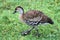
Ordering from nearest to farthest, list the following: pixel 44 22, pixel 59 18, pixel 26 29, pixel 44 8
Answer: pixel 44 22, pixel 26 29, pixel 59 18, pixel 44 8

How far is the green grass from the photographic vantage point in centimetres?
820

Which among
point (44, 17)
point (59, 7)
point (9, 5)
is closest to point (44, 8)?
point (59, 7)

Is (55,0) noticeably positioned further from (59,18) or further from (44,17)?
(44,17)

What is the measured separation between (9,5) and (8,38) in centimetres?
235

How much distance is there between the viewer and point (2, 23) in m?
8.96

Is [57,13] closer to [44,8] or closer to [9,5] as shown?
[44,8]

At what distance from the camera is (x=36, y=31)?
27.7ft

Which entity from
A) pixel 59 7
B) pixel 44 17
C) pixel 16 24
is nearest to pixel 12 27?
pixel 16 24

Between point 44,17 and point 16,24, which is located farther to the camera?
point 16,24

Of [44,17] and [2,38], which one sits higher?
[44,17]

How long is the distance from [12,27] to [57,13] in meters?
1.69

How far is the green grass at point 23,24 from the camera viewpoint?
8.20m

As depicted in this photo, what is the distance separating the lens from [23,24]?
8.86m

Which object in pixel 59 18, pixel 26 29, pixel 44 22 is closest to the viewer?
pixel 44 22
